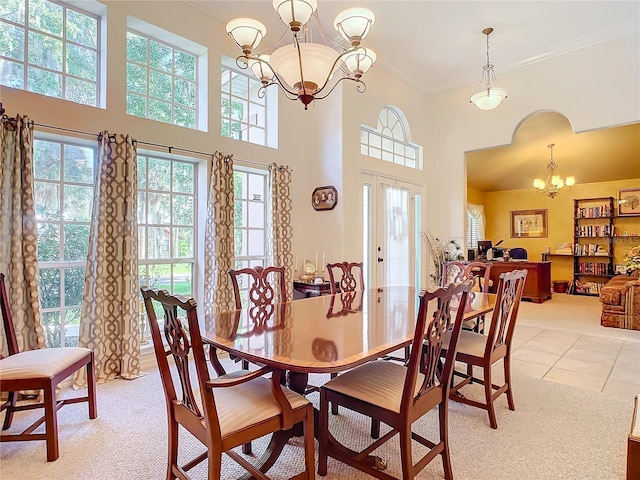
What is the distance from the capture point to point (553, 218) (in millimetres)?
8727

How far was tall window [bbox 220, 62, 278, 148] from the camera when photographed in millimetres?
Answer: 4125

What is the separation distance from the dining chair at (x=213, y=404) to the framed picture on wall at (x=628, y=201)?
913 cm

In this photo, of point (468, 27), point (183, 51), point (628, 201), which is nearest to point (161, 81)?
point (183, 51)

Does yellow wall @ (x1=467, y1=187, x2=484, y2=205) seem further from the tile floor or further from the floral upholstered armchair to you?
the tile floor

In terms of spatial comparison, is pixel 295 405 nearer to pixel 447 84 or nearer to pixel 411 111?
pixel 411 111

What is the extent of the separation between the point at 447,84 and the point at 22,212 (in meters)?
5.69

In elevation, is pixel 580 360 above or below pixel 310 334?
below

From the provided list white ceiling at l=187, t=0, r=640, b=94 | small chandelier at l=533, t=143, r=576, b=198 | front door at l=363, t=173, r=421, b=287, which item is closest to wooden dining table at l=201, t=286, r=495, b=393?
front door at l=363, t=173, r=421, b=287

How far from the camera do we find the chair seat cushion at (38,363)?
6.37 ft

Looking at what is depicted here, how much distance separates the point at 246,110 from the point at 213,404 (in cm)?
371

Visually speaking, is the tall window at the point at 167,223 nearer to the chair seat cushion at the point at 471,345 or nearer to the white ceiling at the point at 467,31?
the white ceiling at the point at 467,31

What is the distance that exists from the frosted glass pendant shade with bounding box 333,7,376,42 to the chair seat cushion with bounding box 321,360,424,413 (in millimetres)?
2010

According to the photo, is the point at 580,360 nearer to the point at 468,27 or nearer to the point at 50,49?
the point at 468,27

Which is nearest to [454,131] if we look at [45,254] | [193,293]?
[193,293]
